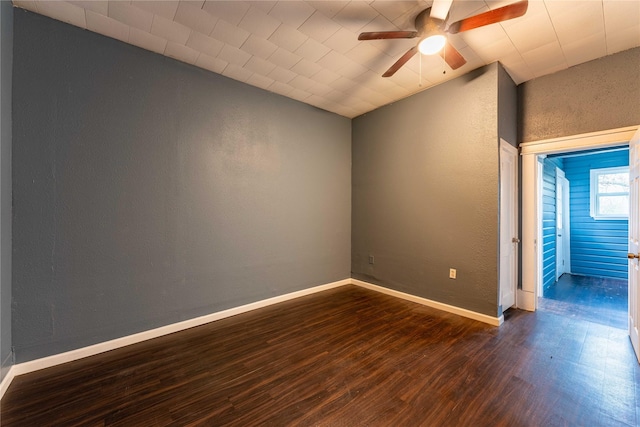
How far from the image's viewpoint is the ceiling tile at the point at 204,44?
244cm

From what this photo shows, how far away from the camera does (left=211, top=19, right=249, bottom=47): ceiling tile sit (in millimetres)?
2314

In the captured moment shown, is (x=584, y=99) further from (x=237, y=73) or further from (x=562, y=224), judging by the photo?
(x=237, y=73)

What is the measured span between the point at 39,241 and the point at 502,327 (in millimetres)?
4464

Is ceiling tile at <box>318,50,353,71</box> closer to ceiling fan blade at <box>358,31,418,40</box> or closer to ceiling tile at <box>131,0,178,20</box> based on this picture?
Result: ceiling fan blade at <box>358,31,418,40</box>

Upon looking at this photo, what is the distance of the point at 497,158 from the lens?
2877mm

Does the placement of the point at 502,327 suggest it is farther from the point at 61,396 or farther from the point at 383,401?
the point at 61,396

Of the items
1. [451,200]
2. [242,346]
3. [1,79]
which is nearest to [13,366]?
[242,346]

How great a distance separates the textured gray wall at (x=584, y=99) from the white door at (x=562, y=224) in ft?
7.75

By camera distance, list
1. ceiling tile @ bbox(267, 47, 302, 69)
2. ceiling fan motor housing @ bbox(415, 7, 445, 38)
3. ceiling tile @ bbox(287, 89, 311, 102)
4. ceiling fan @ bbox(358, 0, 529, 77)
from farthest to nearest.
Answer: ceiling tile @ bbox(287, 89, 311, 102) → ceiling tile @ bbox(267, 47, 302, 69) → ceiling fan motor housing @ bbox(415, 7, 445, 38) → ceiling fan @ bbox(358, 0, 529, 77)

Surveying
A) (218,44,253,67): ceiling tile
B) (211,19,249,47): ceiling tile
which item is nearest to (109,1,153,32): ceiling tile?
(211,19,249,47): ceiling tile

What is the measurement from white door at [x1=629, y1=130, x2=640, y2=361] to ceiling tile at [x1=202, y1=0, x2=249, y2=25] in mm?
3561

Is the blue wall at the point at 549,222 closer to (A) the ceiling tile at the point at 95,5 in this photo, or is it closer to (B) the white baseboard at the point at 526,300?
(B) the white baseboard at the point at 526,300

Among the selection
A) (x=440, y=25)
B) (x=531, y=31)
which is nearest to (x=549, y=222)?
(x=531, y=31)

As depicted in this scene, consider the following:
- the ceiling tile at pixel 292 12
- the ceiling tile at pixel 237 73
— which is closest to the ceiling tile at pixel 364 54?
the ceiling tile at pixel 292 12
